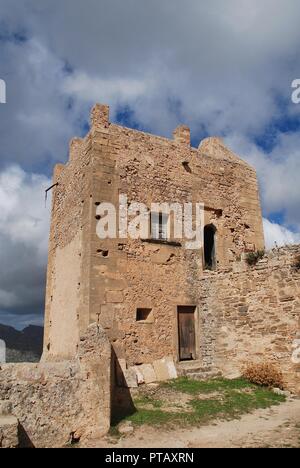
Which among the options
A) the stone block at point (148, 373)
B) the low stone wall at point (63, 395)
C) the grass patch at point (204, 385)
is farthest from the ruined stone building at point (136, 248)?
the low stone wall at point (63, 395)

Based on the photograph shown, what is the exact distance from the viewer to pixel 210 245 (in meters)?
14.3

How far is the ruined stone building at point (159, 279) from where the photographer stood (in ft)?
35.6

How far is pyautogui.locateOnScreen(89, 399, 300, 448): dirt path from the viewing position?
683 cm

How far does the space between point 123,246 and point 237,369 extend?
4835 millimetres

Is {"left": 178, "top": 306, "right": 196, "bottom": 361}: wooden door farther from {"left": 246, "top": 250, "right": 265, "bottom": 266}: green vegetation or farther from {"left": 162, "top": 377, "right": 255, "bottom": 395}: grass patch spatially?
{"left": 246, "top": 250, "right": 265, "bottom": 266}: green vegetation

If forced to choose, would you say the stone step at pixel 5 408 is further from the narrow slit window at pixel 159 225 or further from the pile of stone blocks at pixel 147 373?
the narrow slit window at pixel 159 225

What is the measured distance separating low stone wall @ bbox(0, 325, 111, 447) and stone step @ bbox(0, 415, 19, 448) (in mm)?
597

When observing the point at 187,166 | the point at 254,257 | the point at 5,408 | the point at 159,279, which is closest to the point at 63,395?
the point at 5,408

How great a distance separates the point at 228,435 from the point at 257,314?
4725 millimetres

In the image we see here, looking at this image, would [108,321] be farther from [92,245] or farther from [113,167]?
[113,167]

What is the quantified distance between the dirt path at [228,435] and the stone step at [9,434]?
159 centimetres

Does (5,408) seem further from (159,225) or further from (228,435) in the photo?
(159,225)

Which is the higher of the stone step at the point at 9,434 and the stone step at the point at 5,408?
the stone step at the point at 5,408
